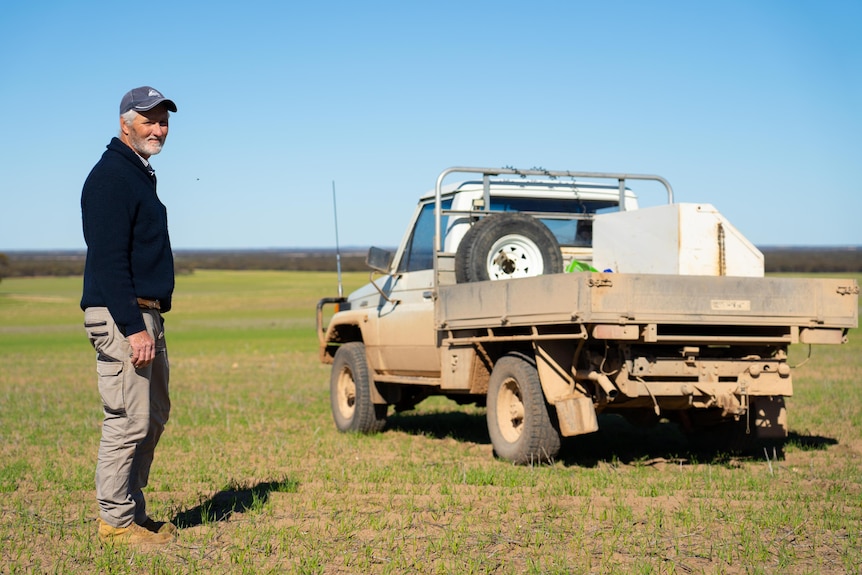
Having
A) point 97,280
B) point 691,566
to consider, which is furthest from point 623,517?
point 97,280

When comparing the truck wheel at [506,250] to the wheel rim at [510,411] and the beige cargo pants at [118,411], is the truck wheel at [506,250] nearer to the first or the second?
the wheel rim at [510,411]

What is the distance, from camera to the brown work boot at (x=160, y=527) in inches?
238

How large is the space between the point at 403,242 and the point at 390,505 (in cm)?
426

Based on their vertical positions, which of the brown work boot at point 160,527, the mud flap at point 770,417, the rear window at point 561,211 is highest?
the rear window at point 561,211

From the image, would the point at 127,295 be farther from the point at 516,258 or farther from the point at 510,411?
the point at 516,258

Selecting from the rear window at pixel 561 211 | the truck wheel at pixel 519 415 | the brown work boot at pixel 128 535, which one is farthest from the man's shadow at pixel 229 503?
the rear window at pixel 561 211

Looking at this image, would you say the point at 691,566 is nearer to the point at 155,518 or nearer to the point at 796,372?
the point at 155,518

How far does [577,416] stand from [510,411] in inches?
40.3

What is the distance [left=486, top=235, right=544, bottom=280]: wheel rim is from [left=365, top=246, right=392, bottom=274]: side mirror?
4.35 ft

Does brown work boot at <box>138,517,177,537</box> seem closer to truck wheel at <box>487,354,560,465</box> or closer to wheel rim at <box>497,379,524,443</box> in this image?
truck wheel at <box>487,354,560,465</box>

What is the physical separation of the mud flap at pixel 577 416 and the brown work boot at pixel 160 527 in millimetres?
3013

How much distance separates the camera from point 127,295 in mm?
5645

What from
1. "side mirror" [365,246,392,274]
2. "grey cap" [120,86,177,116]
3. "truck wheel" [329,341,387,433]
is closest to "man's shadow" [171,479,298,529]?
"grey cap" [120,86,177,116]

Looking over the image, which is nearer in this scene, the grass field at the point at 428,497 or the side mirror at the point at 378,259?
the grass field at the point at 428,497
